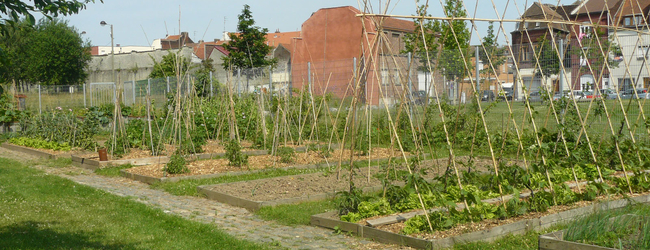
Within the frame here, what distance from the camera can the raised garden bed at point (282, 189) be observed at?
7.52 m

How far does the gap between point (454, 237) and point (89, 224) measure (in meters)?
3.83

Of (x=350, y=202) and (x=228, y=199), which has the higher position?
(x=350, y=202)

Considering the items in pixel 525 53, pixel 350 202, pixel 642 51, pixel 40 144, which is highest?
pixel 525 53

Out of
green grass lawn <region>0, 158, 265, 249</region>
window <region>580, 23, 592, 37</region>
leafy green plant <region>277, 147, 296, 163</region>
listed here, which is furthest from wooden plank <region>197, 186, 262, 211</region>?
window <region>580, 23, 592, 37</region>

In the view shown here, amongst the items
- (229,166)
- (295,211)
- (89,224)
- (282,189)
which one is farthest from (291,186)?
(89,224)

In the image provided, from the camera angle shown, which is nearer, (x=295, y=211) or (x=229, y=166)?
(x=295, y=211)

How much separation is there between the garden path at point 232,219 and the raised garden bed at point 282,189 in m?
0.14

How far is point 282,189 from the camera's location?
27.0 ft

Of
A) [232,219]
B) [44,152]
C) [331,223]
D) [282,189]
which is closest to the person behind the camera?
[331,223]

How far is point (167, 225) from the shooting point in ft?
20.9

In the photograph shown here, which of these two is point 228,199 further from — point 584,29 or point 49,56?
point 49,56

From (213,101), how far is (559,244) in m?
14.4

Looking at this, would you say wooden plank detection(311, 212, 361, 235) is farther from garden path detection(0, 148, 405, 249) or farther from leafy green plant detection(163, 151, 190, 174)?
leafy green plant detection(163, 151, 190, 174)

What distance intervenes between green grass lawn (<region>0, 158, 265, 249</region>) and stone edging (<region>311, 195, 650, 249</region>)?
97 cm
